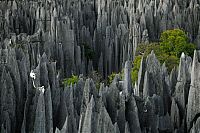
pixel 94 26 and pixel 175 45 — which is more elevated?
pixel 94 26

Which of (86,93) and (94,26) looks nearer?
(86,93)

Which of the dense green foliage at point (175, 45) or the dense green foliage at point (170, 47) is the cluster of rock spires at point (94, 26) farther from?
the dense green foliage at point (175, 45)

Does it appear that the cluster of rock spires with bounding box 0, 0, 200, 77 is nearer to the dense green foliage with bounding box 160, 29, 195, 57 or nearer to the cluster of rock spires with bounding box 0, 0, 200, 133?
the cluster of rock spires with bounding box 0, 0, 200, 133

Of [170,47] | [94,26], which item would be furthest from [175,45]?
[94,26]

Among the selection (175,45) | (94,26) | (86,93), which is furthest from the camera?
(94,26)

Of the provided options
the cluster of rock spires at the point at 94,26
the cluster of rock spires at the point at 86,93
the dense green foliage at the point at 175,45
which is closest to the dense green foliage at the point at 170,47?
the dense green foliage at the point at 175,45

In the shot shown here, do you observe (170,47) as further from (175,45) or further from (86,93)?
(86,93)

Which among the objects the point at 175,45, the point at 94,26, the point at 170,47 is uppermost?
the point at 94,26

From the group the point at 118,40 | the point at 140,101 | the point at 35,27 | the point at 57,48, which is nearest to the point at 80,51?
the point at 57,48

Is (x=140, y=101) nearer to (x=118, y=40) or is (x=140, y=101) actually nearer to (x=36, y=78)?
(x=36, y=78)

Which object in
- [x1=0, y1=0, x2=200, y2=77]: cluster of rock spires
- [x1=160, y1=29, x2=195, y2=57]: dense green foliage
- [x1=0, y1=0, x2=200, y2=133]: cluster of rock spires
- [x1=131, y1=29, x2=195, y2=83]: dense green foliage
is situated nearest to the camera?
[x1=0, y1=0, x2=200, y2=133]: cluster of rock spires

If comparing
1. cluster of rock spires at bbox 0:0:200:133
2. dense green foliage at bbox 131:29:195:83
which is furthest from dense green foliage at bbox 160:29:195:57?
cluster of rock spires at bbox 0:0:200:133

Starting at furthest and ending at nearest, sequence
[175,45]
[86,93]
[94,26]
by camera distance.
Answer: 1. [94,26]
2. [175,45]
3. [86,93]
